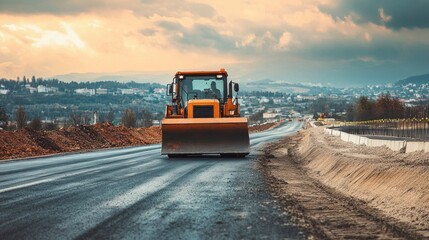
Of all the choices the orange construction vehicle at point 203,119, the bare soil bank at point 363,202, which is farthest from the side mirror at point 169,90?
the bare soil bank at point 363,202

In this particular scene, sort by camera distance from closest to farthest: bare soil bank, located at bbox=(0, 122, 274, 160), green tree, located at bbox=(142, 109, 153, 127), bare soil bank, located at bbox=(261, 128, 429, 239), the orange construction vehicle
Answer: bare soil bank, located at bbox=(261, 128, 429, 239)
the orange construction vehicle
bare soil bank, located at bbox=(0, 122, 274, 160)
green tree, located at bbox=(142, 109, 153, 127)

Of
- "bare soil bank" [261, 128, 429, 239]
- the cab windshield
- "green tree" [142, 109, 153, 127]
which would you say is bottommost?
"green tree" [142, 109, 153, 127]

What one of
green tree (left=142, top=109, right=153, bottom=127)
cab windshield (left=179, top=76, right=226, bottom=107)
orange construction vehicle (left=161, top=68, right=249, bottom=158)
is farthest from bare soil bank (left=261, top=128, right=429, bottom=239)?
green tree (left=142, top=109, right=153, bottom=127)

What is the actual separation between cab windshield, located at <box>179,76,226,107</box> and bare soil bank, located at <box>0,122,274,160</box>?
28.9ft

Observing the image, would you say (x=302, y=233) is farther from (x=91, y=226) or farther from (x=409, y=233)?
(x=91, y=226)

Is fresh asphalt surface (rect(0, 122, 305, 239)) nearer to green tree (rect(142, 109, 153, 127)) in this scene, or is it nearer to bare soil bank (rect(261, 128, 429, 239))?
bare soil bank (rect(261, 128, 429, 239))

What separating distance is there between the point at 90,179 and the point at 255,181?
12.9 ft

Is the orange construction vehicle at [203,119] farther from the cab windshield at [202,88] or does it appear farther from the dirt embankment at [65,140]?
the dirt embankment at [65,140]

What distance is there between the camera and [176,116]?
25719mm

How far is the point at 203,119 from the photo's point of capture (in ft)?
80.1

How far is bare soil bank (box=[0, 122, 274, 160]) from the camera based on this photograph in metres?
32.1

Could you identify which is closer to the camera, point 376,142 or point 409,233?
point 409,233

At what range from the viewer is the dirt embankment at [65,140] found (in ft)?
105

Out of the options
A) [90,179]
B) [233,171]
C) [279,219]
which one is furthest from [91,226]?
[233,171]
